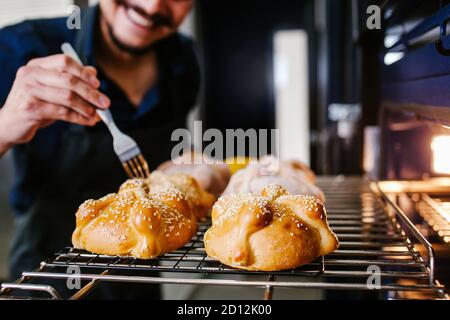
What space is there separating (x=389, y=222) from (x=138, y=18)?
1.35 meters

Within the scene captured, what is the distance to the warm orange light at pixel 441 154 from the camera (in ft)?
4.18

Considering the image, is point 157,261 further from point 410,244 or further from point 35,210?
point 35,210

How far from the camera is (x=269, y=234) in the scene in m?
0.89

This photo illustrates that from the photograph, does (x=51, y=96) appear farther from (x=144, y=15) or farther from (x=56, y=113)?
(x=144, y=15)

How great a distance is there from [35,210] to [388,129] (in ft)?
4.89

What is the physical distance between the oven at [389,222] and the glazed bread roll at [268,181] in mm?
107

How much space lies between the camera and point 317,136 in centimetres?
486

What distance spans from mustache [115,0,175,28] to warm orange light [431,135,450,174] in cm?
124

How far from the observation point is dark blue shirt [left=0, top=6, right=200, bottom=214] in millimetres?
1802
